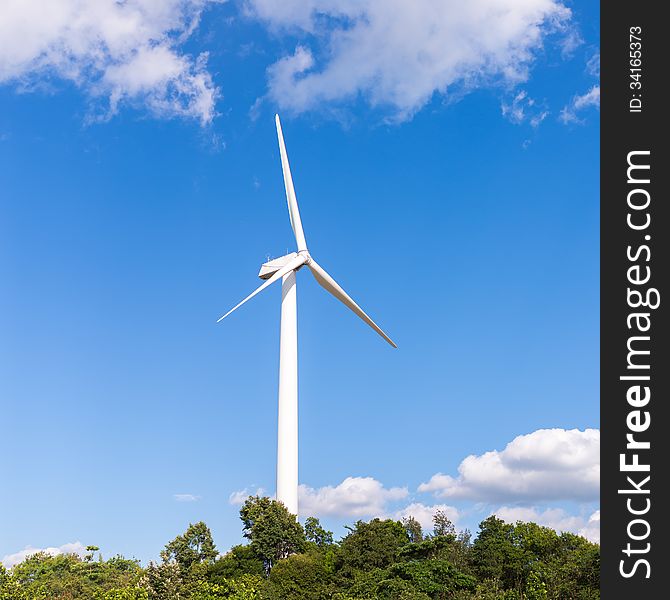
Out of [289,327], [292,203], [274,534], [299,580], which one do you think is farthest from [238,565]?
[292,203]

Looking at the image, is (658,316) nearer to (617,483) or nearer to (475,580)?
(617,483)

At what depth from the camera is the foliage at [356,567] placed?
52.7 metres

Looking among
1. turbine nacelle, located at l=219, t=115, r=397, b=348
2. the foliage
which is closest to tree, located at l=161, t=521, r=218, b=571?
the foliage

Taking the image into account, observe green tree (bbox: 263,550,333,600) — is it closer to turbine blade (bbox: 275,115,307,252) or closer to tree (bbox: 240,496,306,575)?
tree (bbox: 240,496,306,575)

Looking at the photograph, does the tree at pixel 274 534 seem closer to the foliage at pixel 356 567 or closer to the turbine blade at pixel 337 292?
the foliage at pixel 356 567

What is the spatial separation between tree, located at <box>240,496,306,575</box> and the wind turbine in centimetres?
260

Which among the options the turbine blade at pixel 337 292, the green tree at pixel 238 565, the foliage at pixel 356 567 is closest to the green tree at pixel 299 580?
the foliage at pixel 356 567

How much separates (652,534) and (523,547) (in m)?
37.4

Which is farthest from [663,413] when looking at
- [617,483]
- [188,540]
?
[188,540]

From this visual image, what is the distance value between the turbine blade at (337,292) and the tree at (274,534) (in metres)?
17.4

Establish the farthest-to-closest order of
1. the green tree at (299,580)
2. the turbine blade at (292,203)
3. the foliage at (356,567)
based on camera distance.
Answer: the turbine blade at (292,203), the green tree at (299,580), the foliage at (356,567)

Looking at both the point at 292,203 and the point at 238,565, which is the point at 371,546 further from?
the point at 292,203

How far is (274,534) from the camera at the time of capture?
66000mm

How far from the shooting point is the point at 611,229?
2791cm
